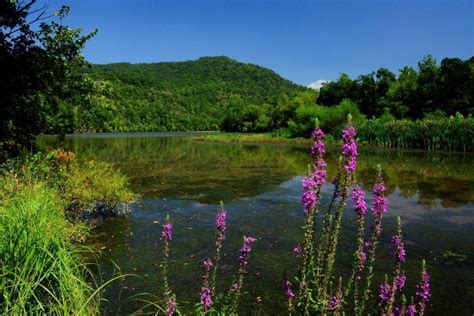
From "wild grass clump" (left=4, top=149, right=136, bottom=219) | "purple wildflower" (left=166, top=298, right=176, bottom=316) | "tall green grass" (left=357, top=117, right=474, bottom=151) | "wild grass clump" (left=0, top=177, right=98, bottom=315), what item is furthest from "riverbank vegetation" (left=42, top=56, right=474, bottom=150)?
"purple wildflower" (left=166, top=298, right=176, bottom=316)

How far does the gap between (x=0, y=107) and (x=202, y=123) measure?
485ft

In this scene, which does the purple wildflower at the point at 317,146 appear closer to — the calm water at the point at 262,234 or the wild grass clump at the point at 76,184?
the calm water at the point at 262,234

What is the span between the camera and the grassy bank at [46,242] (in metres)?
4.61

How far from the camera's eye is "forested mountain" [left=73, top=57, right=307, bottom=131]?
120 meters

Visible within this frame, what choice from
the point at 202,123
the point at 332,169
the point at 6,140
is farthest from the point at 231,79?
the point at 6,140

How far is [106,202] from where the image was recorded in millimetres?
12141

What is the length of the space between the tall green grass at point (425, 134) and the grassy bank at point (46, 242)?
3632 cm

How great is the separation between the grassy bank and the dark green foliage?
54794mm

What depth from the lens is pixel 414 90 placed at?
64.6m

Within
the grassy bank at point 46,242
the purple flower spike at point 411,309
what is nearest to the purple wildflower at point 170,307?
the grassy bank at point 46,242

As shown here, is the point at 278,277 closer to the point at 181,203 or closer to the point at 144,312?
the point at 144,312

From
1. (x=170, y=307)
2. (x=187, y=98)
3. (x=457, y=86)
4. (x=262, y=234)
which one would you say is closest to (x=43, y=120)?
(x=262, y=234)

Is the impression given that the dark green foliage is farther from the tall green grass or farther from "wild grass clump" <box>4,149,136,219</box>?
"wild grass clump" <box>4,149,136,219</box>

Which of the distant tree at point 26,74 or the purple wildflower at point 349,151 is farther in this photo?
the distant tree at point 26,74
